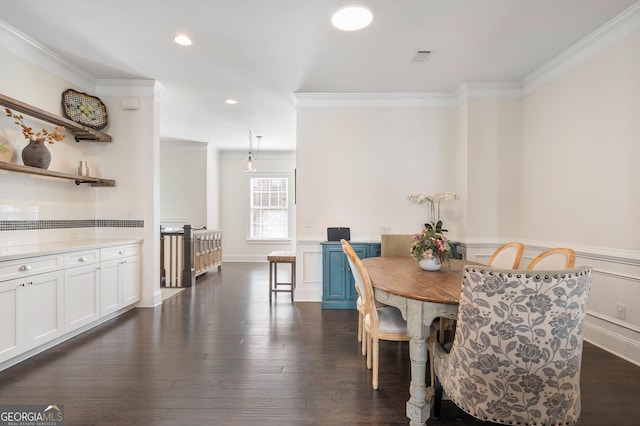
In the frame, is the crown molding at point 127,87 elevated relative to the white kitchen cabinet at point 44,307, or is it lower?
elevated

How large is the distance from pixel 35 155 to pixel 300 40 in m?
2.73

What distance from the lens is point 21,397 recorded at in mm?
1976

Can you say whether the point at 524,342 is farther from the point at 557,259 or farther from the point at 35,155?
the point at 35,155

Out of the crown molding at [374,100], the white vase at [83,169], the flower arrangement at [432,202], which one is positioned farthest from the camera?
the crown molding at [374,100]

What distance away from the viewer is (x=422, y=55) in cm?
314

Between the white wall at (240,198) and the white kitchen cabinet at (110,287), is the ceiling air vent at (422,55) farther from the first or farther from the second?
the white wall at (240,198)

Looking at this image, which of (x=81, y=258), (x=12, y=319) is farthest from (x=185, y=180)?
(x=12, y=319)

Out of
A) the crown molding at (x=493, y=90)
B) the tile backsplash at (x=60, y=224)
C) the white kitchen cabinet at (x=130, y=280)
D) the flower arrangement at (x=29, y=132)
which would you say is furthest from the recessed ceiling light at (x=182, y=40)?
the crown molding at (x=493, y=90)

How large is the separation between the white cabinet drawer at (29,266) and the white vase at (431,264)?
10.1ft

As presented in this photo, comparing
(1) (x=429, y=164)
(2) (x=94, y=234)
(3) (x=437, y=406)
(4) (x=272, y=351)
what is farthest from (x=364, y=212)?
(2) (x=94, y=234)

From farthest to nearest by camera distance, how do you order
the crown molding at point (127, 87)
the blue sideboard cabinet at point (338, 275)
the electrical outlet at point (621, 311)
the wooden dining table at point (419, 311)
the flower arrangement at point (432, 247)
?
the blue sideboard cabinet at point (338, 275)
the crown molding at point (127, 87)
the electrical outlet at point (621, 311)
the flower arrangement at point (432, 247)
the wooden dining table at point (419, 311)

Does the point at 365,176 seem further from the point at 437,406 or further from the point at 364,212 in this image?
the point at 437,406

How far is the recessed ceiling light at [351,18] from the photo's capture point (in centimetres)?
243

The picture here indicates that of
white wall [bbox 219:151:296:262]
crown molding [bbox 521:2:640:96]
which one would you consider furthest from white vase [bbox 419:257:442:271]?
white wall [bbox 219:151:296:262]
